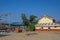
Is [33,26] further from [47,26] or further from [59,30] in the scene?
[59,30]

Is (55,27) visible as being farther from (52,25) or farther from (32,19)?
(32,19)

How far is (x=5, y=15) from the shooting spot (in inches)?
2527

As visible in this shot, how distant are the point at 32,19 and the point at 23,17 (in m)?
5.60

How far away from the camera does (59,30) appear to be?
63375 mm

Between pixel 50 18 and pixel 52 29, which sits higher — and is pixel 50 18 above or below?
above

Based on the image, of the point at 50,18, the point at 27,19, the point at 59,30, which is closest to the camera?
the point at 59,30

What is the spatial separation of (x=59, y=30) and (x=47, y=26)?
531 centimetres

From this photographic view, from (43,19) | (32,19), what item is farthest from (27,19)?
(43,19)

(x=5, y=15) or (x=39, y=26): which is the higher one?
(x=5, y=15)

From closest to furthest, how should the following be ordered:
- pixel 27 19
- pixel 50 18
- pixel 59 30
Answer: pixel 59 30 < pixel 50 18 < pixel 27 19

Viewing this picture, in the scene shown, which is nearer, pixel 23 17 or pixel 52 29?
pixel 52 29

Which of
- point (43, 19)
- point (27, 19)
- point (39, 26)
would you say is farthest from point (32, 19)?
point (39, 26)

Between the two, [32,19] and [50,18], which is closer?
[50,18]

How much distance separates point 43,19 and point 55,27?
1134 cm
